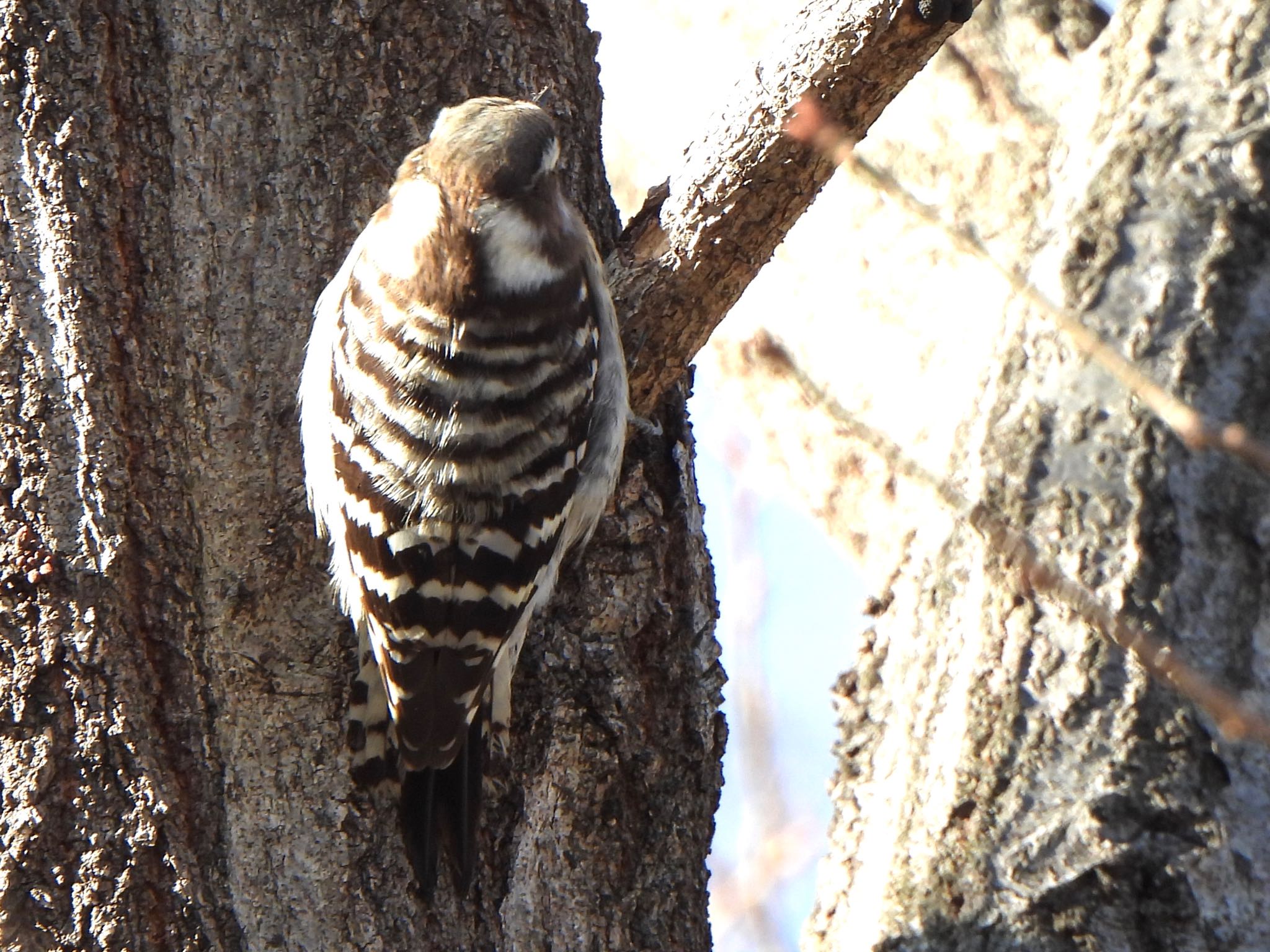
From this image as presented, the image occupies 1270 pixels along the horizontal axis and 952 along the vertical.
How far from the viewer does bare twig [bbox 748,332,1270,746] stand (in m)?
1.69

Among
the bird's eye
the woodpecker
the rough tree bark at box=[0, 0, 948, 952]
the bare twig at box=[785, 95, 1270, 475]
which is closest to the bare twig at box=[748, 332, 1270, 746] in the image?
the bare twig at box=[785, 95, 1270, 475]

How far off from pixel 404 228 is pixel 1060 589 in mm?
2029

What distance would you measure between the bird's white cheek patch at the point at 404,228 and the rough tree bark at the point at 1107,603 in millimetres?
1261

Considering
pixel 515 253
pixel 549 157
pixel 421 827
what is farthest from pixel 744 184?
pixel 421 827

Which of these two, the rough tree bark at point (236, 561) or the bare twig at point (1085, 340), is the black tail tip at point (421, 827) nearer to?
the rough tree bark at point (236, 561)

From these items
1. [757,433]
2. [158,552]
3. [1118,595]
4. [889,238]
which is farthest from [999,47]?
[158,552]

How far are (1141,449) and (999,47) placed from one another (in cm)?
258

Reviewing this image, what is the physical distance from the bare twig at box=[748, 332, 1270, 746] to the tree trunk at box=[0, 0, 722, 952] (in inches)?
44.8

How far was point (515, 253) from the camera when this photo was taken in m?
3.46

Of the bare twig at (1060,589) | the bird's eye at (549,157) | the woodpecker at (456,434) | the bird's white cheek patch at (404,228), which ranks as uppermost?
the bird's eye at (549,157)

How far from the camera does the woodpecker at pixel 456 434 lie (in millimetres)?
2967

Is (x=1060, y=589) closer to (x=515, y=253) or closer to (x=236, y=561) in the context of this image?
(x=236, y=561)

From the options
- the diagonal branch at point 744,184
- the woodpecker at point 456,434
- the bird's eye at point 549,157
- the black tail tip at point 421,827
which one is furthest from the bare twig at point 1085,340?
the black tail tip at point 421,827

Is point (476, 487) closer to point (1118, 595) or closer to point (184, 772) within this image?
point (184, 772)
